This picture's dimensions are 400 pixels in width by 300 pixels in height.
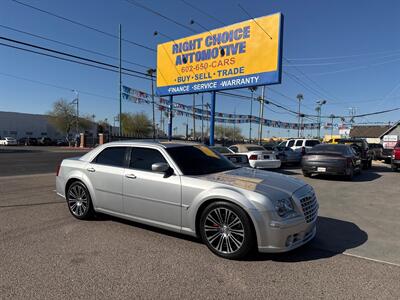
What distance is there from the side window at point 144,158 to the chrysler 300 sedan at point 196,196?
2 centimetres

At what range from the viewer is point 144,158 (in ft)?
16.8

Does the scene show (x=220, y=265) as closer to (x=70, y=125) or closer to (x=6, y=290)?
(x=6, y=290)

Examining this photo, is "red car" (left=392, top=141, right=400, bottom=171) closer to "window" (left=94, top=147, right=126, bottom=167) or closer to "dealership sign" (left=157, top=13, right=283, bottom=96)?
"dealership sign" (left=157, top=13, right=283, bottom=96)

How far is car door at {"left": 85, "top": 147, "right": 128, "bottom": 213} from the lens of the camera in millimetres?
5196

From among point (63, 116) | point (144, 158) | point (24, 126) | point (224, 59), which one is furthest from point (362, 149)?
point (24, 126)

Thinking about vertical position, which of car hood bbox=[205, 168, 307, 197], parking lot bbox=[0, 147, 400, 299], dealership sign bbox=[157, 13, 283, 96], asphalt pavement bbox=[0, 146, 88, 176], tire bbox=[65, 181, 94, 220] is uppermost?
dealership sign bbox=[157, 13, 283, 96]

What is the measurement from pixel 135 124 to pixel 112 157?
82702mm

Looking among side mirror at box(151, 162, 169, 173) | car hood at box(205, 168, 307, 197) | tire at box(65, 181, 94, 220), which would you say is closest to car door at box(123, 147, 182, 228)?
side mirror at box(151, 162, 169, 173)

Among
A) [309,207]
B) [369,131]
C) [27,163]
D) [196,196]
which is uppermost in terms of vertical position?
[369,131]

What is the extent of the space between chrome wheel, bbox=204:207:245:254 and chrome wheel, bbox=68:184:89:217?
2634mm

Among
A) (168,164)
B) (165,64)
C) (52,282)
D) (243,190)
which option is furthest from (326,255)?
(165,64)

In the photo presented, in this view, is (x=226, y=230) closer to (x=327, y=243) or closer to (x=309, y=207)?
(x=309, y=207)

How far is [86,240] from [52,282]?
1331 millimetres

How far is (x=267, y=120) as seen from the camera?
6066 centimetres
